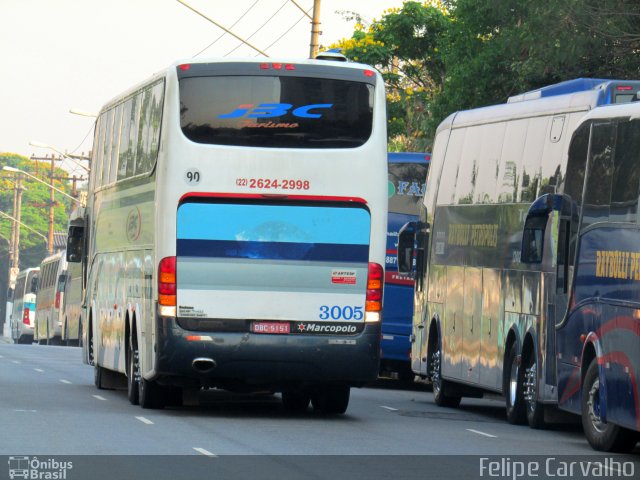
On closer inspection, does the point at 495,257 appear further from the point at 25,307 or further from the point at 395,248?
the point at 25,307

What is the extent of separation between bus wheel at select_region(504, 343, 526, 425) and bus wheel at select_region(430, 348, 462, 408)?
137 inches

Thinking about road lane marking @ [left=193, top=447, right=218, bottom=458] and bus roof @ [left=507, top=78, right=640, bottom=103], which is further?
bus roof @ [left=507, top=78, right=640, bottom=103]

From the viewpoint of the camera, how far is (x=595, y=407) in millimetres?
16500

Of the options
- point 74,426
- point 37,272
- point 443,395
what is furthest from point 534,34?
point 37,272

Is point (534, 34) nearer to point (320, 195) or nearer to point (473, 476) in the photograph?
point (320, 195)

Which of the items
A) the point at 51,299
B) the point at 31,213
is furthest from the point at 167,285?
the point at 31,213

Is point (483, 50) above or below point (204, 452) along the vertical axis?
above

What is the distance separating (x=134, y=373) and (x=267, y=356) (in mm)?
2887

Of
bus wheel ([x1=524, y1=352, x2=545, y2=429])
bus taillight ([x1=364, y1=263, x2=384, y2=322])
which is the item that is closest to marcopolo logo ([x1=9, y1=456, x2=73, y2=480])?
bus taillight ([x1=364, y1=263, x2=384, y2=322])

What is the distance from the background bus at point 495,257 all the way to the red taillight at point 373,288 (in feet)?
5.33

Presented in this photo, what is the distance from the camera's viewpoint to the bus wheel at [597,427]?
52.3 ft

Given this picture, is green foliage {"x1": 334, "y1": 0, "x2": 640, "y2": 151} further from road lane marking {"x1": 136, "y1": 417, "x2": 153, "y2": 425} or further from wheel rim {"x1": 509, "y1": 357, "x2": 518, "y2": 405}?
road lane marking {"x1": 136, "y1": 417, "x2": 153, "y2": 425}

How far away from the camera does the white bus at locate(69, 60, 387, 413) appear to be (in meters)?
19.2

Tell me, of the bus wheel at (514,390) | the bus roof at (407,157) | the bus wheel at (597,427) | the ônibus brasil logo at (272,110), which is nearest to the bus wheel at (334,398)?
the bus wheel at (514,390)
